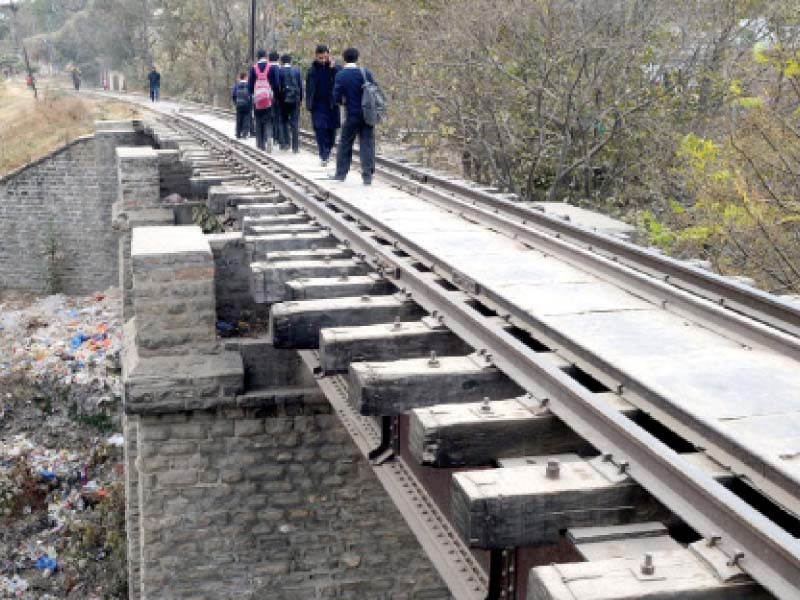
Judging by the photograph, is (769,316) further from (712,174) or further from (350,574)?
(712,174)

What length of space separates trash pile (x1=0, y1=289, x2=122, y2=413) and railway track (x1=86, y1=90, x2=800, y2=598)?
37.0 feet

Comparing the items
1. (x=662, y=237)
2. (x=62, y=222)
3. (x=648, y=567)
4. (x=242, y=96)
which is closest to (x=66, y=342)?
(x=242, y=96)

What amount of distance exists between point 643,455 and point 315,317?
246 centimetres

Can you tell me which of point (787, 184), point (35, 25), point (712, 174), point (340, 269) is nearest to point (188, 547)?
point (340, 269)

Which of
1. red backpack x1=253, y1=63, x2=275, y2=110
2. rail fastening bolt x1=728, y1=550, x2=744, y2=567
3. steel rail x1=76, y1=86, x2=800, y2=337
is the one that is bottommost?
rail fastening bolt x1=728, y1=550, x2=744, y2=567

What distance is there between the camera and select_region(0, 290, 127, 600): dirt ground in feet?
43.0

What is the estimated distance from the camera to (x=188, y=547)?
809 centimetres

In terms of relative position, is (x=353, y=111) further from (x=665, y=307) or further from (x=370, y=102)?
(x=665, y=307)

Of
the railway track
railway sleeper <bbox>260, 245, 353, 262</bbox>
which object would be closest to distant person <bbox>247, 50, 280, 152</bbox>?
the railway track

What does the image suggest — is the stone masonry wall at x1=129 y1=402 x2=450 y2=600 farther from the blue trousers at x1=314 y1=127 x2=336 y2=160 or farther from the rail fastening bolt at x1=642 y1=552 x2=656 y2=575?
the blue trousers at x1=314 y1=127 x2=336 y2=160

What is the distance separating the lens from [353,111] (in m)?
10.8

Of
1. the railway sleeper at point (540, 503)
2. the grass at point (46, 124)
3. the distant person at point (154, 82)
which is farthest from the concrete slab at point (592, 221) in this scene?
the distant person at point (154, 82)

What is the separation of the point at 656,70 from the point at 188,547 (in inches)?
444

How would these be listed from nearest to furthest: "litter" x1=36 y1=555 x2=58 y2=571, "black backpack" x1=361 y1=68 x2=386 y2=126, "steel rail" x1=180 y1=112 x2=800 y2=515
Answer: "steel rail" x1=180 y1=112 x2=800 y2=515, "black backpack" x1=361 y1=68 x2=386 y2=126, "litter" x1=36 y1=555 x2=58 y2=571
